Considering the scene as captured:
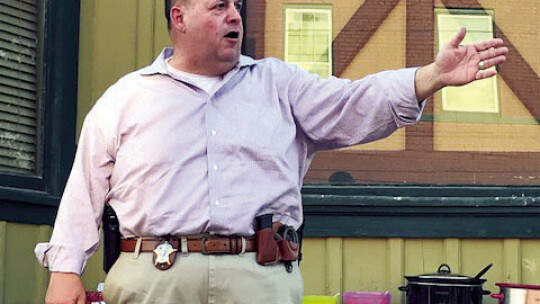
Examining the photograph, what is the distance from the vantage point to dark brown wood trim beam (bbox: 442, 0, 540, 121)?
608cm

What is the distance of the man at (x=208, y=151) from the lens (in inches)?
149

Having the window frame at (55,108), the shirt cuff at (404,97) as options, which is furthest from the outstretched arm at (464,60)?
the window frame at (55,108)

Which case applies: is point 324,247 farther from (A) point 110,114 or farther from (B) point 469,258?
(A) point 110,114

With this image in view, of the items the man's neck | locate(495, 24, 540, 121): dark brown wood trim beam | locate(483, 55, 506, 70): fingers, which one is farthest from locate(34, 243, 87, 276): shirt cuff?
locate(495, 24, 540, 121): dark brown wood trim beam

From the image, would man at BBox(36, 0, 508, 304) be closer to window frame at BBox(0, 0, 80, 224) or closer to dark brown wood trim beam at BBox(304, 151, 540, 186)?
window frame at BBox(0, 0, 80, 224)

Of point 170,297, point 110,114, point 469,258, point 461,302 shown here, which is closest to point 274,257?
point 170,297

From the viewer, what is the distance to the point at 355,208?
5836mm

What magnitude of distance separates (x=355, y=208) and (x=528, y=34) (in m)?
1.38

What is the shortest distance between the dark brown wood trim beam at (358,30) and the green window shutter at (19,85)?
1613mm

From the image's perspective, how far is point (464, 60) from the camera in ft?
12.0

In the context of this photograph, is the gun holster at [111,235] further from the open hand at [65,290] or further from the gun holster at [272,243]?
the gun holster at [272,243]

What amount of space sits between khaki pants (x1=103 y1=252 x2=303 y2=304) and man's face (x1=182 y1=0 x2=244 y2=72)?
719 mm

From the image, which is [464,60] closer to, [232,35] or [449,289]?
[232,35]

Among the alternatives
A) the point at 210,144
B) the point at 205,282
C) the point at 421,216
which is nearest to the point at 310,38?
the point at 421,216
